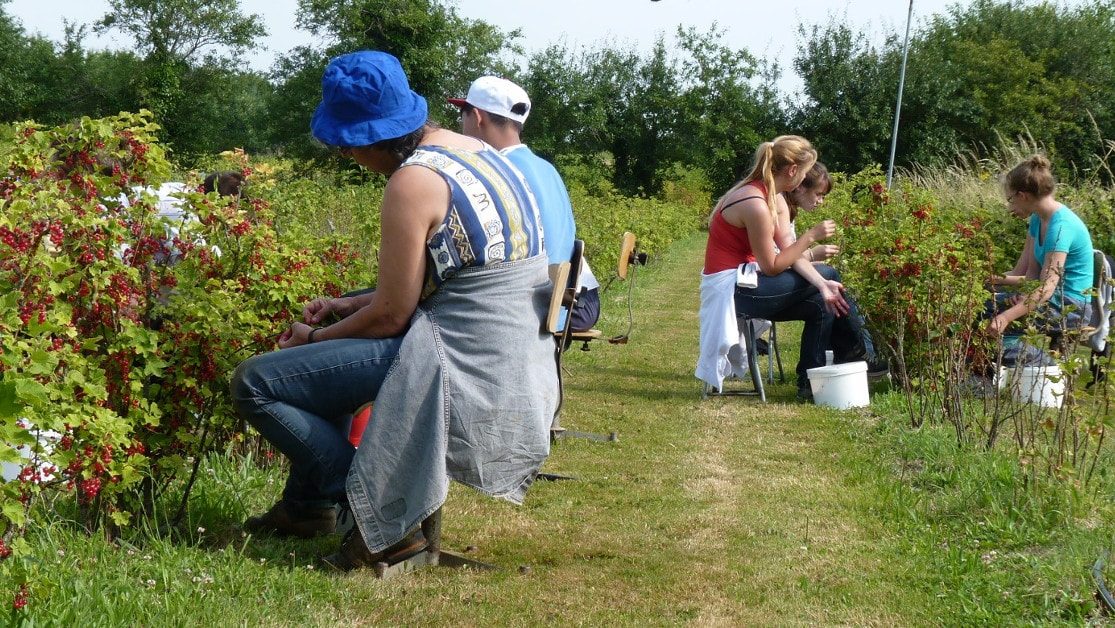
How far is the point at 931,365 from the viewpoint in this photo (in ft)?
19.5

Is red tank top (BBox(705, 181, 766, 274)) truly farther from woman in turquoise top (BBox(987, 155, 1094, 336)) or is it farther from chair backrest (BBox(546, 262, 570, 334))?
chair backrest (BBox(546, 262, 570, 334))

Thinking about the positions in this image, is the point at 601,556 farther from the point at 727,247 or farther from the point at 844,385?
the point at 727,247

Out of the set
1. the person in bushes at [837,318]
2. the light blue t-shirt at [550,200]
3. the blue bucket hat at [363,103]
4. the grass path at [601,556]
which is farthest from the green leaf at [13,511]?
the person in bushes at [837,318]

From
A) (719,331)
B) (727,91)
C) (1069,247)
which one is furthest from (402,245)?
(727,91)

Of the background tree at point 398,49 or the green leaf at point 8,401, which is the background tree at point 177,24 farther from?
the green leaf at point 8,401

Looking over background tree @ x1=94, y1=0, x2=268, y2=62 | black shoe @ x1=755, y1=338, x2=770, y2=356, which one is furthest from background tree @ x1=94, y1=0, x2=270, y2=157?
black shoe @ x1=755, y1=338, x2=770, y2=356

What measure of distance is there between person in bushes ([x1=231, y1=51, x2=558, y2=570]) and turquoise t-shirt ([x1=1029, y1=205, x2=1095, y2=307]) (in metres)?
4.33

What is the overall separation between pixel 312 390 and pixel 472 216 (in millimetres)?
705

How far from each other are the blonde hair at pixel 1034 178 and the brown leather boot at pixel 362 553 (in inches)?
187

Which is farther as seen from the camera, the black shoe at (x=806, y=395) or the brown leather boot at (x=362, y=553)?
the black shoe at (x=806, y=395)

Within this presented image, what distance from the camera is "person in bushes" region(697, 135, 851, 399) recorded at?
22.3 ft

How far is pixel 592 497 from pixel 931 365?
214 cm

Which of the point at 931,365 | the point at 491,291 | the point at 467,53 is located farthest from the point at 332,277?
the point at 467,53

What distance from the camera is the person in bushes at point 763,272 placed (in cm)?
680
